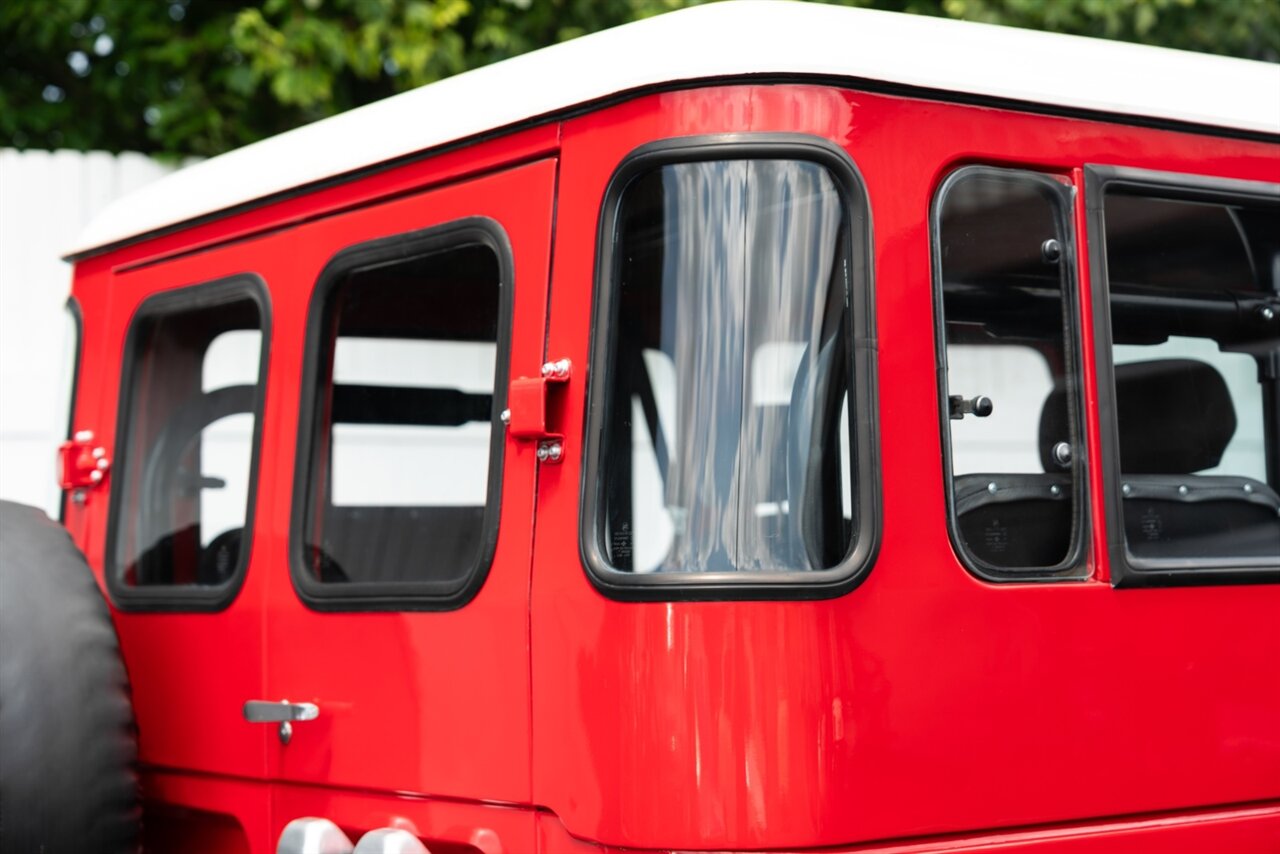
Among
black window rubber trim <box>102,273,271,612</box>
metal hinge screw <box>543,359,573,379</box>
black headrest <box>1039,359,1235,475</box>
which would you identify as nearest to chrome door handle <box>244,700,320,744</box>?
black window rubber trim <box>102,273,271,612</box>

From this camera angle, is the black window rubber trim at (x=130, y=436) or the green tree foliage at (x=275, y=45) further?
the green tree foliage at (x=275, y=45)

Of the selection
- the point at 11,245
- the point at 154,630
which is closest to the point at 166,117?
the point at 11,245

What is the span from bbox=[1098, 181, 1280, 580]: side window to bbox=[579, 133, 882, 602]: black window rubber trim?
21.8 inches

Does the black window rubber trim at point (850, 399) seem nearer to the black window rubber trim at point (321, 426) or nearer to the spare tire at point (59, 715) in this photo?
the black window rubber trim at point (321, 426)

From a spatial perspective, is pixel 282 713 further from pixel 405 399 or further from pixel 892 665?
pixel 892 665

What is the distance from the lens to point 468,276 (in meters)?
3.54

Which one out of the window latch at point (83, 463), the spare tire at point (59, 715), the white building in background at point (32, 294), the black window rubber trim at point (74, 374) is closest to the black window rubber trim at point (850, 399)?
the spare tire at point (59, 715)

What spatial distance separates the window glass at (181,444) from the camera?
14.1 feet

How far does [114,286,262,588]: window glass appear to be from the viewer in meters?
4.31

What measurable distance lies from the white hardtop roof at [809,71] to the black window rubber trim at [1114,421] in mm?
133

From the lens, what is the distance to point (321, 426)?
3.82 m

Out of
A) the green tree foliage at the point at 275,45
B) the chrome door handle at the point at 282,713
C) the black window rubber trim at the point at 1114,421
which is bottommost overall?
the chrome door handle at the point at 282,713

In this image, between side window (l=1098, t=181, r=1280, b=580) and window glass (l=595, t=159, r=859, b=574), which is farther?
side window (l=1098, t=181, r=1280, b=580)

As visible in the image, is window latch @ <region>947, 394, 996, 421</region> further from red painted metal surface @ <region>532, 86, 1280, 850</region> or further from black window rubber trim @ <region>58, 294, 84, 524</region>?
black window rubber trim @ <region>58, 294, 84, 524</region>
